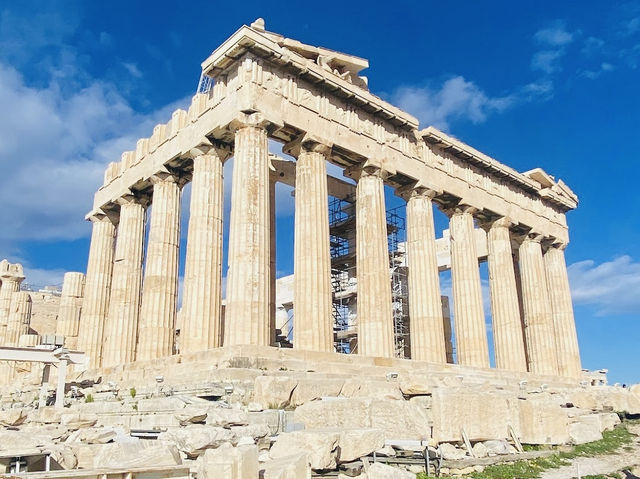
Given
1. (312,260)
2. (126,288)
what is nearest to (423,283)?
(312,260)

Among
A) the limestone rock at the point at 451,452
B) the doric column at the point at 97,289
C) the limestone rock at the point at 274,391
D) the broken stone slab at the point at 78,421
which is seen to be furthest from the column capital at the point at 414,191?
the broken stone slab at the point at 78,421

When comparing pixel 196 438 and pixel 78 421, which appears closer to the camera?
pixel 196 438

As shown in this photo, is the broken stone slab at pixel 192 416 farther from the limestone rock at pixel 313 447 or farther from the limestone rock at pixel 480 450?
the limestone rock at pixel 480 450

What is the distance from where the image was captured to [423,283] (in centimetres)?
2672

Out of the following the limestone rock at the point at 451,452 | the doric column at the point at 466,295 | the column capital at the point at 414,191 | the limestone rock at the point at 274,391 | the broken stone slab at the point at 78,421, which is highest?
the column capital at the point at 414,191

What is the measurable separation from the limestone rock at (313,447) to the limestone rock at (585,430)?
8.01m

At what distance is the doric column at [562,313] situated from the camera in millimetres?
34969

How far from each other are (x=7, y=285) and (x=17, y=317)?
2.67 m

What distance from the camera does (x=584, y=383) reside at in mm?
32344

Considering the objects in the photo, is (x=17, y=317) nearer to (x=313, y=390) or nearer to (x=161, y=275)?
(x=161, y=275)

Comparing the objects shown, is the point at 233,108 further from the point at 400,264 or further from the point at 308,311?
the point at 400,264

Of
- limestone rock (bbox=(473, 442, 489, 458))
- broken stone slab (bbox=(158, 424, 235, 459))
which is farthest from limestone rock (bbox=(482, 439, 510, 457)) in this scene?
broken stone slab (bbox=(158, 424, 235, 459))

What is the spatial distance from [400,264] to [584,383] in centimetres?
1175

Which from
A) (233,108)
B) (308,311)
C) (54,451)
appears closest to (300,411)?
(54,451)
